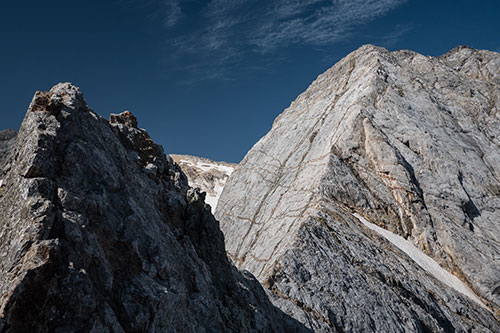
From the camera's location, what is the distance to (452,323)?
22344 millimetres

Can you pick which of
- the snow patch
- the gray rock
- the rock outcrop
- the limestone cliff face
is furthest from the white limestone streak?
the gray rock

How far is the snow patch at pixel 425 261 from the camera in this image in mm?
26188

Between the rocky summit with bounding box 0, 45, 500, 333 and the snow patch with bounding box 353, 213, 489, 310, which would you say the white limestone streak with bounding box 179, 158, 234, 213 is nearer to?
the rocky summit with bounding box 0, 45, 500, 333

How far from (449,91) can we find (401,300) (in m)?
33.9

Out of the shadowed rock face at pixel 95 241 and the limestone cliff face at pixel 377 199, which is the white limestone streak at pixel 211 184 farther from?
the shadowed rock face at pixel 95 241

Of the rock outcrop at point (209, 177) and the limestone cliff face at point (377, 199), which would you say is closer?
the limestone cliff face at point (377, 199)

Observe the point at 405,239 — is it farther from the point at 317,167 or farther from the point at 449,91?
the point at 449,91

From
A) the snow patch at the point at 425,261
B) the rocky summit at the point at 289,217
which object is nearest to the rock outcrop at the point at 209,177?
the rocky summit at the point at 289,217

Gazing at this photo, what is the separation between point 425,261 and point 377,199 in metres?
5.86

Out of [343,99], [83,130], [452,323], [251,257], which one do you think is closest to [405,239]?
[452,323]

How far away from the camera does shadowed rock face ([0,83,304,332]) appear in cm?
789

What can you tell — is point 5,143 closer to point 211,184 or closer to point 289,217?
point 289,217

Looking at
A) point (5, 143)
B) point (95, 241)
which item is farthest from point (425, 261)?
point (5, 143)

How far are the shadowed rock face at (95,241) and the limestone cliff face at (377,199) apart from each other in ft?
27.6
